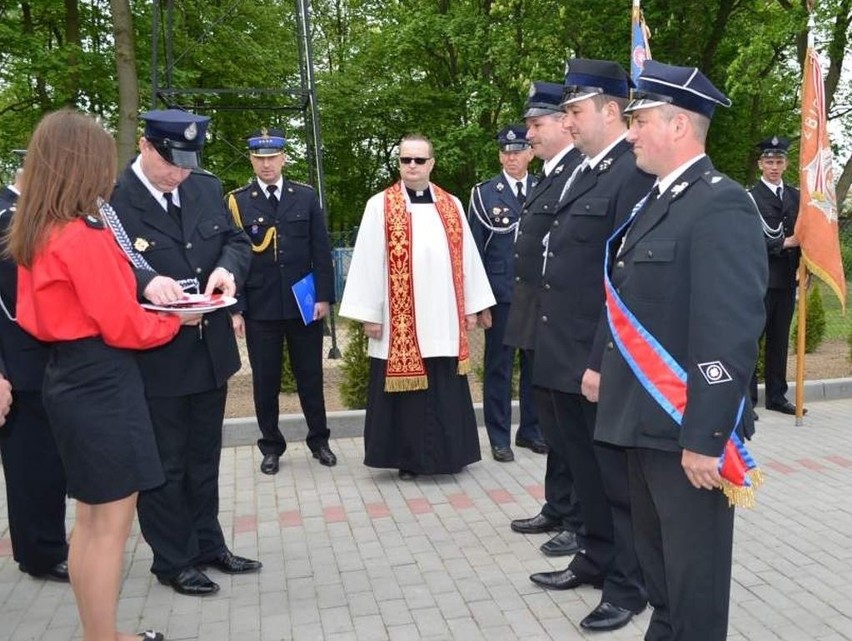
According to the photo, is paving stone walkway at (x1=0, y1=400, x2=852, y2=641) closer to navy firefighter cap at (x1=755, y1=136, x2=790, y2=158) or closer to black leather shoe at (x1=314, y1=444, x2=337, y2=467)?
black leather shoe at (x1=314, y1=444, x2=337, y2=467)

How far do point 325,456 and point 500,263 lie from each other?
6.09 feet

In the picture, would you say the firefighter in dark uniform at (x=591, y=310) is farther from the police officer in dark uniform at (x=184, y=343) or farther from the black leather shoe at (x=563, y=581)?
the police officer in dark uniform at (x=184, y=343)

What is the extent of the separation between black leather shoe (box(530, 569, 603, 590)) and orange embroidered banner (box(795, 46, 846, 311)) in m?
3.87

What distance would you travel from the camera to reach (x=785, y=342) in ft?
24.5

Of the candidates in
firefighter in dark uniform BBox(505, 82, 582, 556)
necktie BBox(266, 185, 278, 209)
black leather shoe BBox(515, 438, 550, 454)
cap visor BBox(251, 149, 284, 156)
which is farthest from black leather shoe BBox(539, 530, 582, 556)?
cap visor BBox(251, 149, 284, 156)

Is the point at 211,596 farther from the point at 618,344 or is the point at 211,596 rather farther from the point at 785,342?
the point at 785,342

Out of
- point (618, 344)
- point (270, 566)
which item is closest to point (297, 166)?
point (270, 566)

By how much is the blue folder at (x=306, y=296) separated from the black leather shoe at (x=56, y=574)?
218cm

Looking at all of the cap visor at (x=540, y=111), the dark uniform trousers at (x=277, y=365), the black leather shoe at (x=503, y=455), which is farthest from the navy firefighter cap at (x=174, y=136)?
the black leather shoe at (x=503, y=455)

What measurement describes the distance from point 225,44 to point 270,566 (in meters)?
18.8

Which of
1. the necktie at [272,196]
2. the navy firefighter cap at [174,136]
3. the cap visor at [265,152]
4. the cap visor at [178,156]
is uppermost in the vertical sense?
the cap visor at [265,152]

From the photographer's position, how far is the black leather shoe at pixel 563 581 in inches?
156

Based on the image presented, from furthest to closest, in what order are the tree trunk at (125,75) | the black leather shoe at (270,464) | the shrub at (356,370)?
the tree trunk at (125,75) → the shrub at (356,370) → the black leather shoe at (270,464)

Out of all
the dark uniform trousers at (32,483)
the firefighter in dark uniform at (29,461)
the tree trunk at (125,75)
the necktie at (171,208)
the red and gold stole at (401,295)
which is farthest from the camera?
the tree trunk at (125,75)
